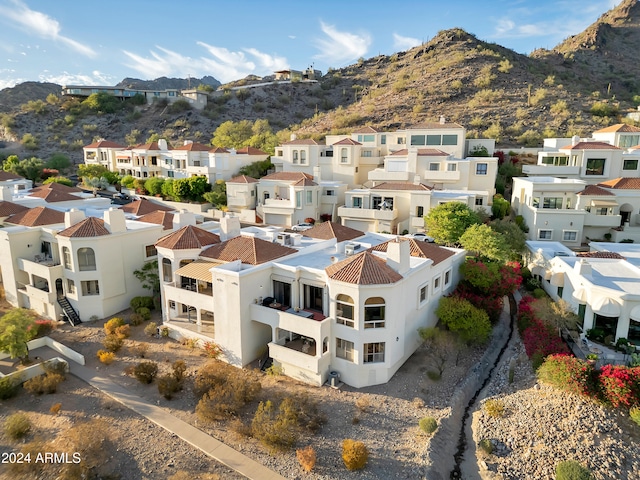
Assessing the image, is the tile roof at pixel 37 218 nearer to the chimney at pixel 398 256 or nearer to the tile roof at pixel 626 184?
the chimney at pixel 398 256

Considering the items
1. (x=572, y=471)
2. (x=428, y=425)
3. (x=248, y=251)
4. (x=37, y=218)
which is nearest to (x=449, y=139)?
(x=248, y=251)

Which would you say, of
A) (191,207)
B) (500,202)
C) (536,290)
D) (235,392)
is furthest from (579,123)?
(235,392)

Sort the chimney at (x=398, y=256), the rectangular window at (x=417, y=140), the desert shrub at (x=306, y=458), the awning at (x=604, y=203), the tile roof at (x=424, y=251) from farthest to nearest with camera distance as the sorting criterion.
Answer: the rectangular window at (x=417, y=140)
the awning at (x=604, y=203)
the tile roof at (x=424, y=251)
the chimney at (x=398, y=256)
the desert shrub at (x=306, y=458)

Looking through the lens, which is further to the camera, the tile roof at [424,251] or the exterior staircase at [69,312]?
the exterior staircase at [69,312]

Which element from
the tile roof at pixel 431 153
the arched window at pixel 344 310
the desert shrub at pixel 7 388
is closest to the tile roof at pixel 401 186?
the tile roof at pixel 431 153

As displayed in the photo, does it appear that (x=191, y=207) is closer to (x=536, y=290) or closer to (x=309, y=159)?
(x=309, y=159)

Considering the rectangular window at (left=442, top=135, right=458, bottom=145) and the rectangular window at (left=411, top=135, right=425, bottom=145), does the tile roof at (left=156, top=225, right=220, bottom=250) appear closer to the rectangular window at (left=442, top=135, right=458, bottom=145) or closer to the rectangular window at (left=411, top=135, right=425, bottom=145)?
the rectangular window at (left=411, top=135, right=425, bottom=145)

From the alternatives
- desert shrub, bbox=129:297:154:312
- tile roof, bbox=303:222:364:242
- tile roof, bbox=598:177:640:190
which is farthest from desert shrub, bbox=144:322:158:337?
tile roof, bbox=598:177:640:190
